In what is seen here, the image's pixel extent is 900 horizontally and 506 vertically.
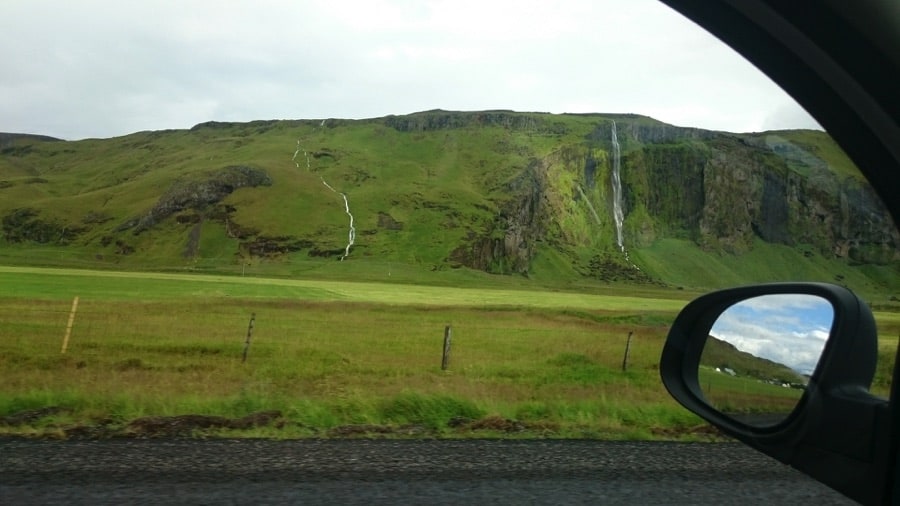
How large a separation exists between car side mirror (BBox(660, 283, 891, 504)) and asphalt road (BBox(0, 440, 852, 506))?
8.90 feet

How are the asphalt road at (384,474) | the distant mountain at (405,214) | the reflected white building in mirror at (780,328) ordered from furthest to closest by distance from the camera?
the distant mountain at (405,214) < the asphalt road at (384,474) < the reflected white building in mirror at (780,328)

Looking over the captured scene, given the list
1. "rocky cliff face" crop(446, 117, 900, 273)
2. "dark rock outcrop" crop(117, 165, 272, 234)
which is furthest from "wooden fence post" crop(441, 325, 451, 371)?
"dark rock outcrop" crop(117, 165, 272, 234)

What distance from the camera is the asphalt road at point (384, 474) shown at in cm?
518

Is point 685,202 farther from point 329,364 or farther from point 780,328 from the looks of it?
point 780,328

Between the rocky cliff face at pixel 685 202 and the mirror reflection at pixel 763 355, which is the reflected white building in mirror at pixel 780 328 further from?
the rocky cliff face at pixel 685 202

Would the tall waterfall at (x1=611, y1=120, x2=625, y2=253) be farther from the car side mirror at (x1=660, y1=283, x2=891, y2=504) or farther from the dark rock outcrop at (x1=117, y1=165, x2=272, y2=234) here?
the car side mirror at (x1=660, y1=283, x2=891, y2=504)

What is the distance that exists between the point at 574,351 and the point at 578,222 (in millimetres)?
131632

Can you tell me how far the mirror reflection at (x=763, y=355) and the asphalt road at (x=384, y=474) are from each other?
2.70 metres

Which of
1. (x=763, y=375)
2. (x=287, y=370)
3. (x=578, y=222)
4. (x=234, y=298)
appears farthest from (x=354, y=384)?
(x=578, y=222)

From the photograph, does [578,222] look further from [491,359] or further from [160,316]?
[491,359]

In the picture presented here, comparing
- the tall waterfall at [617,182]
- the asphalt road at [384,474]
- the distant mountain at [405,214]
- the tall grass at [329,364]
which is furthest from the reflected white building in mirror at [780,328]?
the tall waterfall at [617,182]

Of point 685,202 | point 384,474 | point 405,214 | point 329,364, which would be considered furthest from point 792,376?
point 405,214

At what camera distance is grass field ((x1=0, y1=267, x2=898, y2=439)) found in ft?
28.6

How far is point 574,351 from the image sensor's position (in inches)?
968
